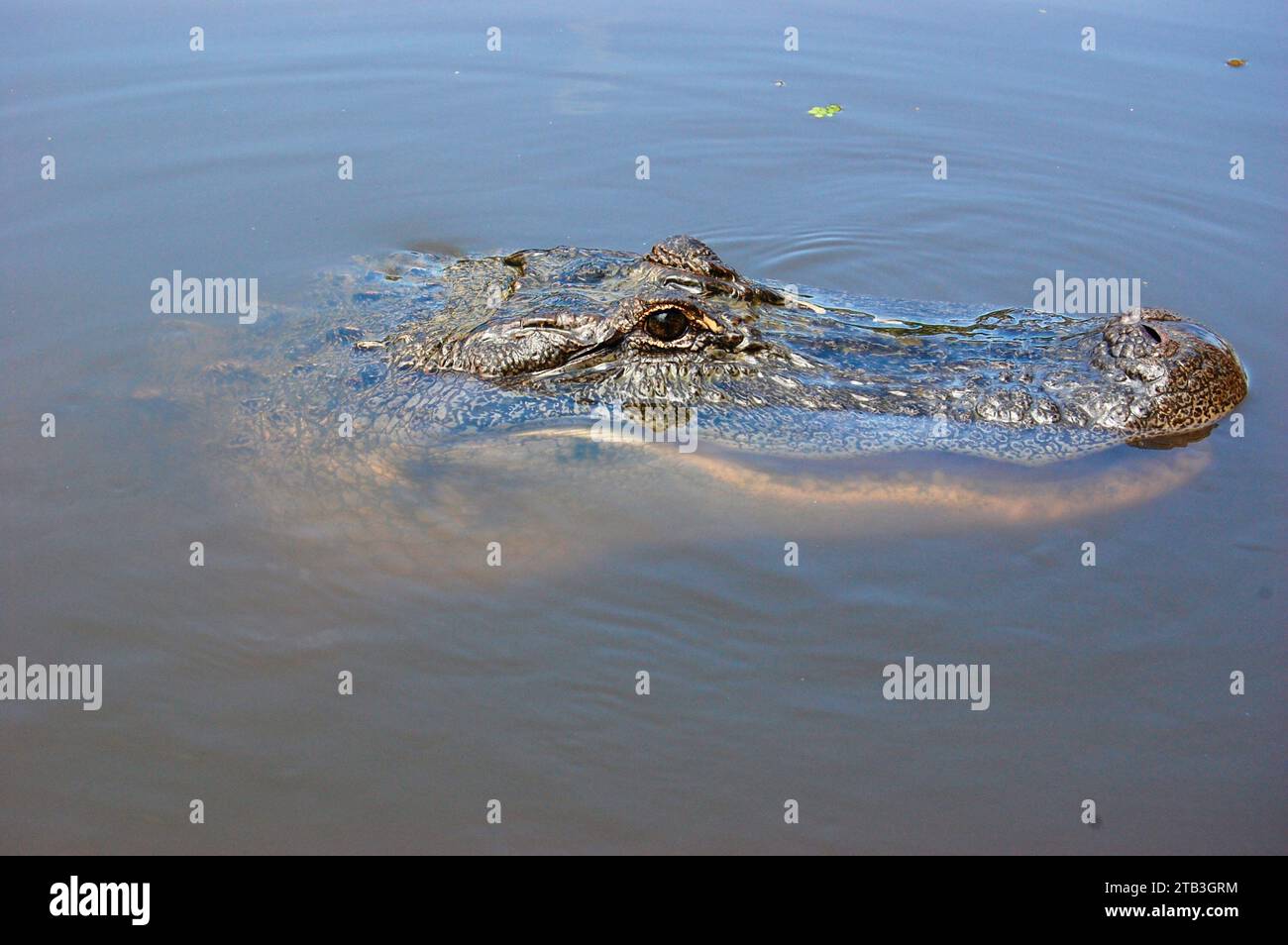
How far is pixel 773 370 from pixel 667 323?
59 cm

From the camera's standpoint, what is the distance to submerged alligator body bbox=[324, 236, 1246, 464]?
528 centimetres

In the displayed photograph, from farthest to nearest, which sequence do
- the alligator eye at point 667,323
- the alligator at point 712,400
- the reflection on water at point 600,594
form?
1. the alligator eye at point 667,323
2. the alligator at point 712,400
3. the reflection on water at point 600,594

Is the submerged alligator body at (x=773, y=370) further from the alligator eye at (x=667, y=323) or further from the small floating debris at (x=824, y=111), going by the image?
the small floating debris at (x=824, y=111)

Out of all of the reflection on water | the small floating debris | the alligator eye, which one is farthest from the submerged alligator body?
the small floating debris

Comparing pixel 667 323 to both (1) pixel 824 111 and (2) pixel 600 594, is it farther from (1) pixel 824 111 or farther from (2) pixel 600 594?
(1) pixel 824 111

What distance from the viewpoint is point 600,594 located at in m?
5.05

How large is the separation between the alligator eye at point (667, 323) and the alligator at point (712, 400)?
0.4 inches

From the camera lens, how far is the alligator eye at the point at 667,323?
5.41 m

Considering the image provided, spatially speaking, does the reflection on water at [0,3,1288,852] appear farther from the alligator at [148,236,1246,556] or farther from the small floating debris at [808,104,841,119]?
the small floating debris at [808,104,841,119]

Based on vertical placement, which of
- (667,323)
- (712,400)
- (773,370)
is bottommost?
(712,400)

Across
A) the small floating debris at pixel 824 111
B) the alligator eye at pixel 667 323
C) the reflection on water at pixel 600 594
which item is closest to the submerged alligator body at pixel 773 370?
the alligator eye at pixel 667 323

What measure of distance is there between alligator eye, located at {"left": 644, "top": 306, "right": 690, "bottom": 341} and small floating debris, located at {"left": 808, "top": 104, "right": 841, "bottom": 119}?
5810mm

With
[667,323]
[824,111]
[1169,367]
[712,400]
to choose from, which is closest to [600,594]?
[712,400]
